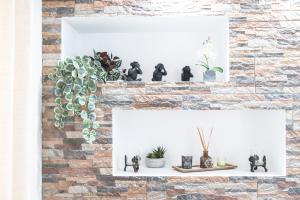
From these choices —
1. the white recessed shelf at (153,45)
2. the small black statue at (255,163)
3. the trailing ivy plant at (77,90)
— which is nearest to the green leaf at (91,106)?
the trailing ivy plant at (77,90)

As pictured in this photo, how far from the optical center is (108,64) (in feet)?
8.39

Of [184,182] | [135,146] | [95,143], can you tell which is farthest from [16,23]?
[184,182]

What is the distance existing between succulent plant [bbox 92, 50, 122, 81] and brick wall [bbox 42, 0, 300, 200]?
0.16 metres

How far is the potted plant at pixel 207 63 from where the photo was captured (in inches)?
97.0

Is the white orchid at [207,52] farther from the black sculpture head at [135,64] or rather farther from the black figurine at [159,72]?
the black sculpture head at [135,64]

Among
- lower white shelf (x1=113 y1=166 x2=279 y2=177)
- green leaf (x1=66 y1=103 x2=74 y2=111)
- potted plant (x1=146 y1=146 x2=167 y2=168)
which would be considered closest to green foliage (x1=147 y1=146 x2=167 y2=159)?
potted plant (x1=146 y1=146 x2=167 y2=168)

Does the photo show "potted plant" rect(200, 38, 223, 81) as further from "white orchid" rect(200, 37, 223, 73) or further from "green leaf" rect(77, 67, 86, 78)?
"green leaf" rect(77, 67, 86, 78)

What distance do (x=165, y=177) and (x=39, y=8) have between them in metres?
1.44

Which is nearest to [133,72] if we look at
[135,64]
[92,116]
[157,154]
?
[135,64]

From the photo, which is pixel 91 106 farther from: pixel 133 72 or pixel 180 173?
pixel 180 173

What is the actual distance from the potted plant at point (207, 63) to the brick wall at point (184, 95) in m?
0.13

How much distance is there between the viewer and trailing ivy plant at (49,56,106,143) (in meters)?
2.22

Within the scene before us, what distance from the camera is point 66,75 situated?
2242 mm

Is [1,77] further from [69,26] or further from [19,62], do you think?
[69,26]
